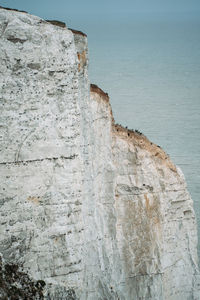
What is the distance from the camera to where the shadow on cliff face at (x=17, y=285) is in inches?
371

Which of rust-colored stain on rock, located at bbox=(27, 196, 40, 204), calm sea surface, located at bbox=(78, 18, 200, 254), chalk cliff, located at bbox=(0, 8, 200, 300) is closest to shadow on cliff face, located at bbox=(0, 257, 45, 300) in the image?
chalk cliff, located at bbox=(0, 8, 200, 300)

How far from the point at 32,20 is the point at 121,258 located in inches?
258

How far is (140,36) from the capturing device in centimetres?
7050

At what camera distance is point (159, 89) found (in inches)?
1459

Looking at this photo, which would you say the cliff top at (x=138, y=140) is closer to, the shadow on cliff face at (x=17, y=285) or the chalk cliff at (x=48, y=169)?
the chalk cliff at (x=48, y=169)

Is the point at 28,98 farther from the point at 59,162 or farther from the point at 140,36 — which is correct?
the point at 140,36

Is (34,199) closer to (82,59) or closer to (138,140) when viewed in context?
(82,59)

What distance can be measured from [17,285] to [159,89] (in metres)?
28.7

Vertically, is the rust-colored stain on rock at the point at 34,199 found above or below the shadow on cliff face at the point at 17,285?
above

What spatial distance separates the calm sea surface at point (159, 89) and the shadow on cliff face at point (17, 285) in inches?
474

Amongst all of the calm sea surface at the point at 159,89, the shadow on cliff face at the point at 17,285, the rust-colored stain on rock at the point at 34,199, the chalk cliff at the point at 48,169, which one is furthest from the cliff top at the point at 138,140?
the calm sea surface at the point at 159,89

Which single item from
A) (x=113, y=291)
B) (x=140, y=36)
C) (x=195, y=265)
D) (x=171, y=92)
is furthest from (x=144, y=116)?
(x=140, y=36)

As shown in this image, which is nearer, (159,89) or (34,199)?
(34,199)

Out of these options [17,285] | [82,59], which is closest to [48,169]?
[17,285]
